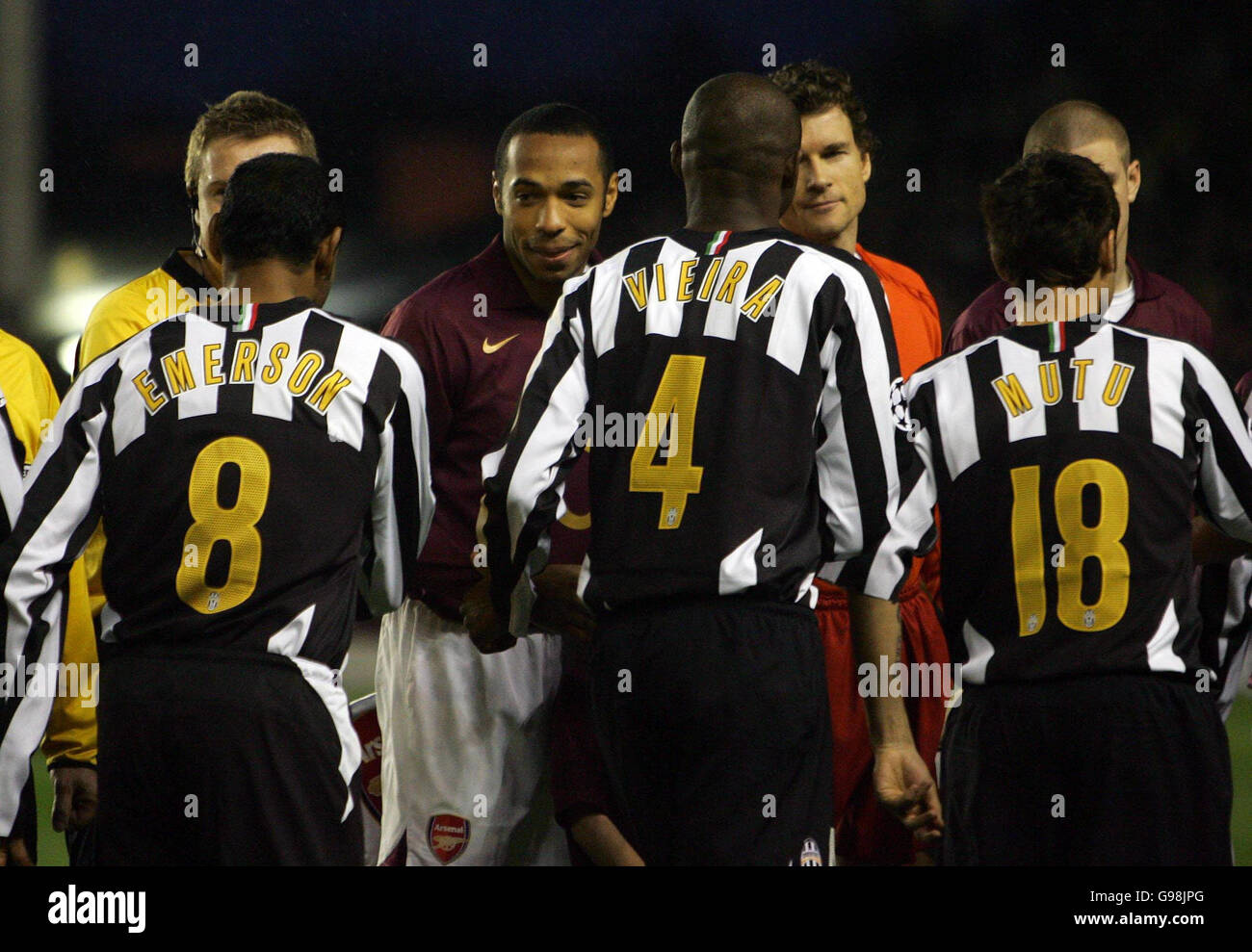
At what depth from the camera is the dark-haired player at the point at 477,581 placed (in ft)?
10.9

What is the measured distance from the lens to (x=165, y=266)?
354 centimetres

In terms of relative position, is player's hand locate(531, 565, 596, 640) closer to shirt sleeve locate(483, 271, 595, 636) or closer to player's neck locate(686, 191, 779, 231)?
shirt sleeve locate(483, 271, 595, 636)

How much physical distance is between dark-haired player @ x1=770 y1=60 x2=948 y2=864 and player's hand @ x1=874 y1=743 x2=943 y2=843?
2.08ft

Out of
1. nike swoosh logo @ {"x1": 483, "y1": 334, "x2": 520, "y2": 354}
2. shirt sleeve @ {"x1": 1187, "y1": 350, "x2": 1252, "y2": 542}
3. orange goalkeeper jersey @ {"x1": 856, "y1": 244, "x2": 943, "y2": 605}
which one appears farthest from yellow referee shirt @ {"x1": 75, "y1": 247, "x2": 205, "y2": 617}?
shirt sleeve @ {"x1": 1187, "y1": 350, "x2": 1252, "y2": 542}

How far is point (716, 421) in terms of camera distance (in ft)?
8.22

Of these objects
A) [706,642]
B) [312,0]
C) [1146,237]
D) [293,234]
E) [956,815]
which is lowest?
[956,815]

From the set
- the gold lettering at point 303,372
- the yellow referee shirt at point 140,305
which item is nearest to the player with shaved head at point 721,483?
the gold lettering at point 303,372

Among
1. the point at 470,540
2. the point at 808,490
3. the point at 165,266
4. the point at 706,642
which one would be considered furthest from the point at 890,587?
the point at 165,266

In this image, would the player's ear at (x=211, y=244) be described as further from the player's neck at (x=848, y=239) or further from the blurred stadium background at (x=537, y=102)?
the blurred stadium background at (x=537, y=102)

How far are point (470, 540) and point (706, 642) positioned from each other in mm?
1010

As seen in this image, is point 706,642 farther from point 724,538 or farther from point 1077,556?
point 1077,556

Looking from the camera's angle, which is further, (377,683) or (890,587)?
(377,683)

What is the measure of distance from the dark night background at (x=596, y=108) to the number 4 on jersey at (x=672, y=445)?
21.5 feet

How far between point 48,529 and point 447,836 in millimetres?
1216
